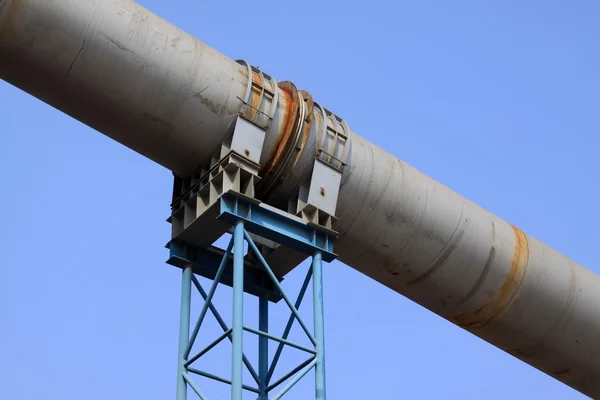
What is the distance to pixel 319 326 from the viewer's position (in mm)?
15172

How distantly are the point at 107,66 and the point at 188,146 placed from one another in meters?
1.68

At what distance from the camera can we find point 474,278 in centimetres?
1808

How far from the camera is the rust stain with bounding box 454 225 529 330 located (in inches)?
723

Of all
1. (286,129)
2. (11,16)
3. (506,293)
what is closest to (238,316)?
(286,129)

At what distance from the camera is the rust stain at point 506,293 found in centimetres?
1836

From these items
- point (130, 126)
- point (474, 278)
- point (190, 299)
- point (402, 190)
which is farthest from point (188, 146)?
point (474, 278)

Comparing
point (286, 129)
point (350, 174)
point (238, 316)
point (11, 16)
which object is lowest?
point (238, 316)

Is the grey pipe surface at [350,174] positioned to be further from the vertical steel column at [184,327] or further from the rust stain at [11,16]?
the vertical steel column at [184,327]

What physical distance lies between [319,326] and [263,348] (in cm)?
142

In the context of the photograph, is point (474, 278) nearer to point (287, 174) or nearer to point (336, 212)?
point (336, 212)

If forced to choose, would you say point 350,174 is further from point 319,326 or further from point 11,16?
point 11,16

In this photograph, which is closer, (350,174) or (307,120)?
(307,120)

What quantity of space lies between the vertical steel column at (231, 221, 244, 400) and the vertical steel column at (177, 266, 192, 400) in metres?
1.30

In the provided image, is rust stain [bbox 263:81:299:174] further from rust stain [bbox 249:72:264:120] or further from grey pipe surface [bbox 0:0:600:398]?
rust stain [bbox 249:72:264:120]
